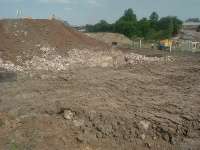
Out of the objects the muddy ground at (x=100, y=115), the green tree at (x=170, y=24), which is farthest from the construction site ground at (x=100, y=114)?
the green tree at (x=170, y=24)

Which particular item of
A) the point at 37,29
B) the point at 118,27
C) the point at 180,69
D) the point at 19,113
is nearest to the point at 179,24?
the point at 118,27

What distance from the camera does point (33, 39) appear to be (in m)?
19.9

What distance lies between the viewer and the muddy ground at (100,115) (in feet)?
25.5

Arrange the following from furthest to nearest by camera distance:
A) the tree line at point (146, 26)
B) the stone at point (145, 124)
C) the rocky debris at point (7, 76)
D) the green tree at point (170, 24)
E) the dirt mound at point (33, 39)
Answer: the green tree at point (170, 24), the tree line at point (146, 26), the dirt mound at point (33, 39), the rocky debris at point (7, 76), the stone at point (145, 124)

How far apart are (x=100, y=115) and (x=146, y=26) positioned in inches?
1770

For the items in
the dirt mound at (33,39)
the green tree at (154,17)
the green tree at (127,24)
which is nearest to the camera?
the dirt mound at (33,39)

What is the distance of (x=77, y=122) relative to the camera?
8.59 metres

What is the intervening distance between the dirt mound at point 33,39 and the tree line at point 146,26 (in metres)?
27.4

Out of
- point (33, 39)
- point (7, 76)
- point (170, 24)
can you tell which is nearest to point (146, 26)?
point (170, 24)

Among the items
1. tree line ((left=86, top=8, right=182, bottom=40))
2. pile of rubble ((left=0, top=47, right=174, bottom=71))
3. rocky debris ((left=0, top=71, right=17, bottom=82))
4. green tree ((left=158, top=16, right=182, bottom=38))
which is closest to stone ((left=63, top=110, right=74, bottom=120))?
rocky debris ((left=0, top=71, right=17, bottom=82))

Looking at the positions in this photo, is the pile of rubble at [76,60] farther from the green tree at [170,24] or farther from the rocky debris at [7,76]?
the green tree at [170,24]

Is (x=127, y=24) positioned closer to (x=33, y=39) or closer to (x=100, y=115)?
(x=33, y=39)

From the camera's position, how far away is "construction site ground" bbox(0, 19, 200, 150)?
7785 mm

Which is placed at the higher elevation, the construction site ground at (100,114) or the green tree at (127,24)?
the green tree at (127,24)
